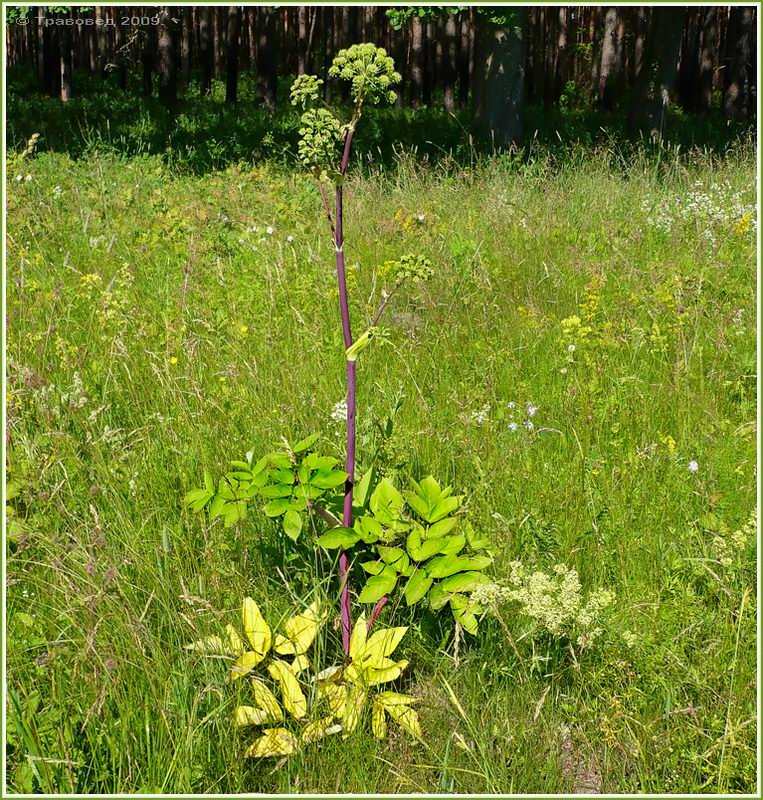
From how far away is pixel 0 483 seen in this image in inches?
90.2

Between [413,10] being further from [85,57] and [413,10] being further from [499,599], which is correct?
[85,57]

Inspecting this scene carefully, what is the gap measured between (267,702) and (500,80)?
11.4 meters

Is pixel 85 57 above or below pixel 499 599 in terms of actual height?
above

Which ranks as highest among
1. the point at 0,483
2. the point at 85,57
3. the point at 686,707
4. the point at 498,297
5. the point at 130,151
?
the point at 85,57

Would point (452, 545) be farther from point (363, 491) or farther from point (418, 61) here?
point (418, 61)

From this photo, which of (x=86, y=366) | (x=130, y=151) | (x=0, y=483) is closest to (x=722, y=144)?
(x=130, y=151)

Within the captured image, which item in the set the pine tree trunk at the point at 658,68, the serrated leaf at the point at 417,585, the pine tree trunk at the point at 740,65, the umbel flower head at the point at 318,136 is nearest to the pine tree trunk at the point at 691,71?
the pine tree trunk at the point at 740,65

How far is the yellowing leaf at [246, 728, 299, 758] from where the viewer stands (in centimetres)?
178

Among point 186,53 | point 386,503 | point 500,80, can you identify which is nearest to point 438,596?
point 386,503

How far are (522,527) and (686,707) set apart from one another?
761 millimetres

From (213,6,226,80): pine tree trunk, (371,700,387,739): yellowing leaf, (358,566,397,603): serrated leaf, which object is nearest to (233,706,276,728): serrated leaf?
(371,700,387,739): yellowing leaf

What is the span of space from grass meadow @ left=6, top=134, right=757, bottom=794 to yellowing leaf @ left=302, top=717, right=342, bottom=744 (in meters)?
0.05

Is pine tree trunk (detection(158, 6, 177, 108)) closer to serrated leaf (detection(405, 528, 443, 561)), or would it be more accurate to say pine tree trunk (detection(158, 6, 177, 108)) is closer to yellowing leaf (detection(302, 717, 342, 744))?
serrated leaf (detection(405, 528, 443, 561))

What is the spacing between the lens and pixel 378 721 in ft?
6.07
